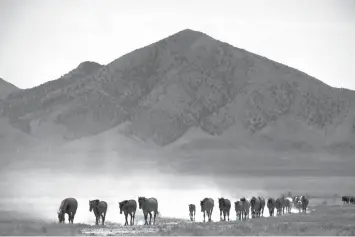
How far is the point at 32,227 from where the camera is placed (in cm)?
4197

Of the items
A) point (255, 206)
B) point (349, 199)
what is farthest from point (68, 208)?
point (349, 199)

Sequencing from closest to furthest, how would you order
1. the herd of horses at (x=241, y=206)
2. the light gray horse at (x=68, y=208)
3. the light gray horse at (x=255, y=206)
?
the light gray horse at (x=68, y=208) → the herd of horses at (x=241, y=206) → the light gray horse at (x=255, y=206)

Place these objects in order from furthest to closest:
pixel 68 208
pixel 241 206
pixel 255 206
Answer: pixel 255 206 → pixel 241 206 → pixel 68 208

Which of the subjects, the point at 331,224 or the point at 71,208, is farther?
the point at 71,208

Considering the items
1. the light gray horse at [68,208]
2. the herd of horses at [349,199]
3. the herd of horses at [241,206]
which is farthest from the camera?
the herd of horses at [349,199]

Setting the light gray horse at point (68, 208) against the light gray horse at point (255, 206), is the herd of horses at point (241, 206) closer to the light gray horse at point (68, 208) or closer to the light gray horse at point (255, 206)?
the light gray horse at point (255, 206)

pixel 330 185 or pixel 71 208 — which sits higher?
pixel 330 185

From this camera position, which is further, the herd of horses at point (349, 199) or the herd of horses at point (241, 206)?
the herd of horses at point (349, 199)

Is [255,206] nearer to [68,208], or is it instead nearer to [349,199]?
[68,208]

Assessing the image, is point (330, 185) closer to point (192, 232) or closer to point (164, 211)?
point (164, 211)

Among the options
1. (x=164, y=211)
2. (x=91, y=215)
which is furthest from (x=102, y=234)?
(x=164, y=211)

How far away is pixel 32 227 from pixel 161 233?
7973 millimetres

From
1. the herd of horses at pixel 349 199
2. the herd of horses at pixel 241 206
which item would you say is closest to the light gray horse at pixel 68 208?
the herd of horses at pixel 241 206

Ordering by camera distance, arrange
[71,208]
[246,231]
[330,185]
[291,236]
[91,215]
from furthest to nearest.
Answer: [330,185], [91,215], [71,208], [246,231], [291,236]
